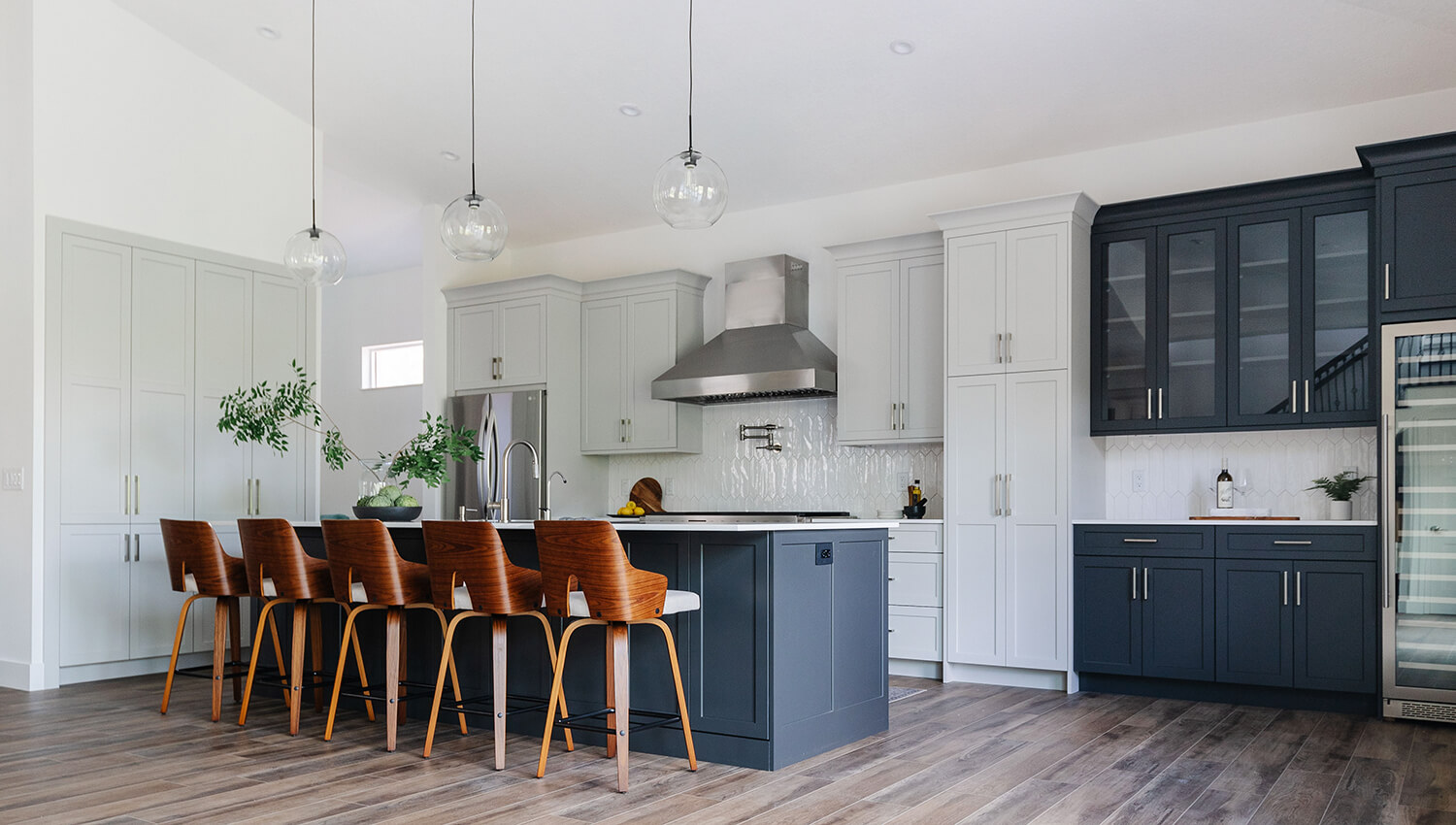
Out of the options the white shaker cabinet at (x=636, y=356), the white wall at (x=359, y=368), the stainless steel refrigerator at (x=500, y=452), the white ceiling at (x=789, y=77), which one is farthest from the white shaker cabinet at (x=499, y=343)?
the white wall at (x=359, y=368)

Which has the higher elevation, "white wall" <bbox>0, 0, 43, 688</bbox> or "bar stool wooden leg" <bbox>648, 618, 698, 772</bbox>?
"white wall" <bbox>0, 0, 43, 688</bbox>

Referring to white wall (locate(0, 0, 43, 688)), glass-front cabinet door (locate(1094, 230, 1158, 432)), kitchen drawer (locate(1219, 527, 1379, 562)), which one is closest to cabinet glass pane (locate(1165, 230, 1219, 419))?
glass-front cabinet door (locate(1094, 230, 1158, 432))

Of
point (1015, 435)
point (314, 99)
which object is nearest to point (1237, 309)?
point (1015, 435)

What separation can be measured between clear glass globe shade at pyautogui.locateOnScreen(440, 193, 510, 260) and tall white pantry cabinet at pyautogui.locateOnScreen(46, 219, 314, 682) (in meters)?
2.70

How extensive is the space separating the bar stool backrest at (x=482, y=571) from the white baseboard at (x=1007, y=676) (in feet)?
9.25

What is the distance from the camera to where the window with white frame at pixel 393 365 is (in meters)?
10.5

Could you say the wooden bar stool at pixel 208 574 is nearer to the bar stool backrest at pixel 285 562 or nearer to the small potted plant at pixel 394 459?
the bar stool backrest at pixel 285 562

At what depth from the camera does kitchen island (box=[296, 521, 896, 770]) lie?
3.82m

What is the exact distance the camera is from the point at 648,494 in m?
7.61

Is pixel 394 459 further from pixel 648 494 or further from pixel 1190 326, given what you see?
pixel 1190 326

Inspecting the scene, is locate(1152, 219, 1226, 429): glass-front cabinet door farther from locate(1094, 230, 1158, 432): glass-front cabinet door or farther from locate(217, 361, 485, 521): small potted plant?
locate(217, 361, 485, 521): small potted plant

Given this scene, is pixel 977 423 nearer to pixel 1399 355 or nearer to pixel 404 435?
pixel 1399 355

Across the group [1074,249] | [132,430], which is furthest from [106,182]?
[1074,249]

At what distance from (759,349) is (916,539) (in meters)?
1.54
